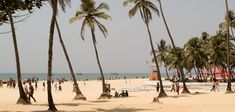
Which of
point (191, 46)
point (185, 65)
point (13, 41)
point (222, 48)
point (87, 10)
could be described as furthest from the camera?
point (185, 65)

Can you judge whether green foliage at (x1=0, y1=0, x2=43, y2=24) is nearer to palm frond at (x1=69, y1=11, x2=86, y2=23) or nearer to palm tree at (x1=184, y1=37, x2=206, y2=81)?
palm frond at (x1=69, y1=11, x2=86, y2=23)

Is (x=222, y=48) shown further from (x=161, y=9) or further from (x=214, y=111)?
(x=214, y=111)

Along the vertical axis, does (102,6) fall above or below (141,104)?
above

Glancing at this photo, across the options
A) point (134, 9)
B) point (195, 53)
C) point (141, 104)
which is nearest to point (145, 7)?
point (134, 9)

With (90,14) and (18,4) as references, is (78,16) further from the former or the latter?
(18,4)

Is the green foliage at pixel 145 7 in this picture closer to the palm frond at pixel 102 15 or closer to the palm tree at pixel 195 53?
the palm frond at pixel 102 15

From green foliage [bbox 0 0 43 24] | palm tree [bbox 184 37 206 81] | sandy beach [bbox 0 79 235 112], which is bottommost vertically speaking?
sandy beach [bbox 0 79 235 112]

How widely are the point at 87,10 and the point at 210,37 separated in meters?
46.2

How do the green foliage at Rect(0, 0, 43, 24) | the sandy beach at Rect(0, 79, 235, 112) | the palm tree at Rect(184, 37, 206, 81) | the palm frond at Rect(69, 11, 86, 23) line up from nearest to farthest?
the green foliage at Rect(0, 0, 43, 24) < the sandy beach at Rect(0, 79, 235, 112) < the palm frond at Rect(69, 11, 86, 23) < the palm tree at Rect(184, 37, 206, 81)

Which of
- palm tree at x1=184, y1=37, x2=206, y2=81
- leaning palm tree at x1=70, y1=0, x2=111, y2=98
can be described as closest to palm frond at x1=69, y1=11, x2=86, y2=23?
leaning palm tree at x1=70, y1=0, x2=111, y2=98

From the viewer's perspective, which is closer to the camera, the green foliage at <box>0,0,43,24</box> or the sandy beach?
the green foliage at <box>0,0,43,24</box>

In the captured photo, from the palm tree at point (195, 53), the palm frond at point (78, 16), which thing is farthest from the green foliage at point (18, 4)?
the palm tree at point (195, 53)

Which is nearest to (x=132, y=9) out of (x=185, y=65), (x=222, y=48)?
(x=222, y=48)

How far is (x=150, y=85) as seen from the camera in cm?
6575
